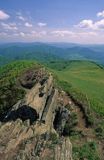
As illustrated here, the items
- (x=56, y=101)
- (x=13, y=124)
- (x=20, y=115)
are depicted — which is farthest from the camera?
(x=56, y=101)

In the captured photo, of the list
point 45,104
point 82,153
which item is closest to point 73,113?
point 45,104

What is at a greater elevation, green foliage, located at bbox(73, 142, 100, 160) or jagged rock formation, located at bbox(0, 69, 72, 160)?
jagged rock formation, located at bbox(0, 69, 72, 160)

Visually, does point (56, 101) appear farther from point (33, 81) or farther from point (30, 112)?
point (33, 81)

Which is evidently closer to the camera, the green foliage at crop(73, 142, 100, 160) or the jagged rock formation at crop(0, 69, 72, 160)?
the jagged rock formation at crop(0, 69, 72, 160)

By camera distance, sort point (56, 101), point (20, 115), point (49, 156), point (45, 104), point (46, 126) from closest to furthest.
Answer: point (49, 156), point (46, 126), point (20, 115), point (45, 104), point (56, 101)
